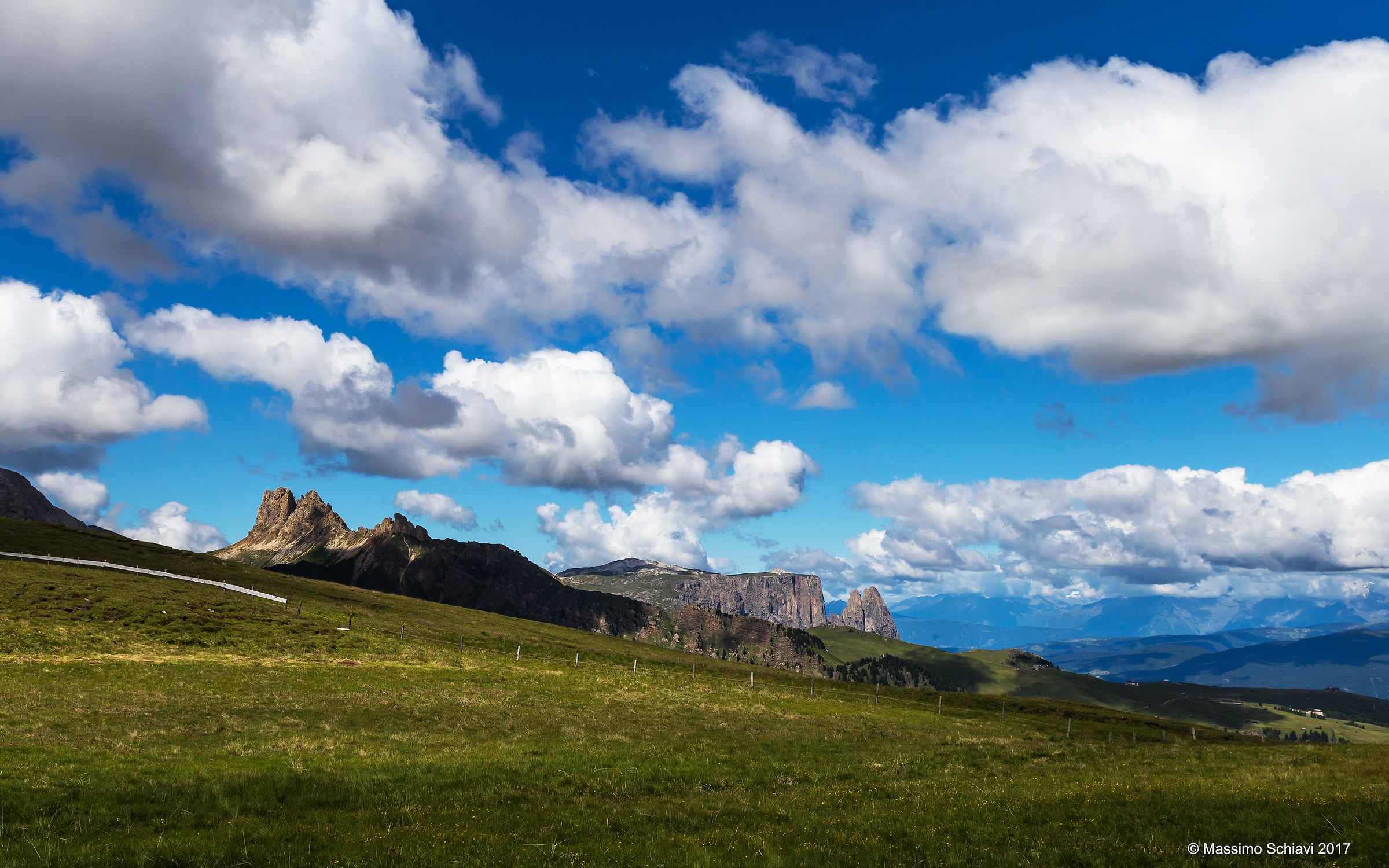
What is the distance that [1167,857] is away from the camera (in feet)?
55.5

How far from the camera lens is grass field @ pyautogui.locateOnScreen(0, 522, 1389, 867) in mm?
18141

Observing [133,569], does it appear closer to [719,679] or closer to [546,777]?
[719,679]

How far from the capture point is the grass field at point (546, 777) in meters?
18.1

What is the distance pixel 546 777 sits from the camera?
96.3ft

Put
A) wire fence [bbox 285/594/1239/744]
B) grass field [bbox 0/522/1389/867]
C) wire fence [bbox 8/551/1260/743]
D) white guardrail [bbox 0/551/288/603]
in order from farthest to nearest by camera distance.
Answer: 1. white guardrail [bbox 0/551/288/603]
2. wire fence [bbox 8/551/1260/743]
3. wire fence [bbox 285/594/1239/744]
4. grass field [bbox 0/522/1389/867]

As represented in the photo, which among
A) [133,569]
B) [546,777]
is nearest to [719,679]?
[546,777]

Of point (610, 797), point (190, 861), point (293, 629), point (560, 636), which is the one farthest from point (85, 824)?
point (560, 636)

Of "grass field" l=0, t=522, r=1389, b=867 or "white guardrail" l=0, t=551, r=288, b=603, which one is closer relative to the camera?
"grass field" l=0, t=522, r=1389, b=867

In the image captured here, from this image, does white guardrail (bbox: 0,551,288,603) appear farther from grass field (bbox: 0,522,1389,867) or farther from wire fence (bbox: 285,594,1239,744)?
grass field (bbox: 0,522,1389,867)

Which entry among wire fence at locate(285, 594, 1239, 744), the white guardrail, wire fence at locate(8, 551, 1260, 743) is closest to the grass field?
wire fence at locate(285, 594, 1239, 744)

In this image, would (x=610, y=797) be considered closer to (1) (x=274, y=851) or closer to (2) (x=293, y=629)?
(1) (x=274, y=851)

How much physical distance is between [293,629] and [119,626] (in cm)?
1639

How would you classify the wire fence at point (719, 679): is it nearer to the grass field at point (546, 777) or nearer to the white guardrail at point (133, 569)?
the grass field at point (546, 777)

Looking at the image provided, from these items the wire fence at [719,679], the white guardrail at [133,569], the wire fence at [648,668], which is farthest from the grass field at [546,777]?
the white guardrail at [133,569]
